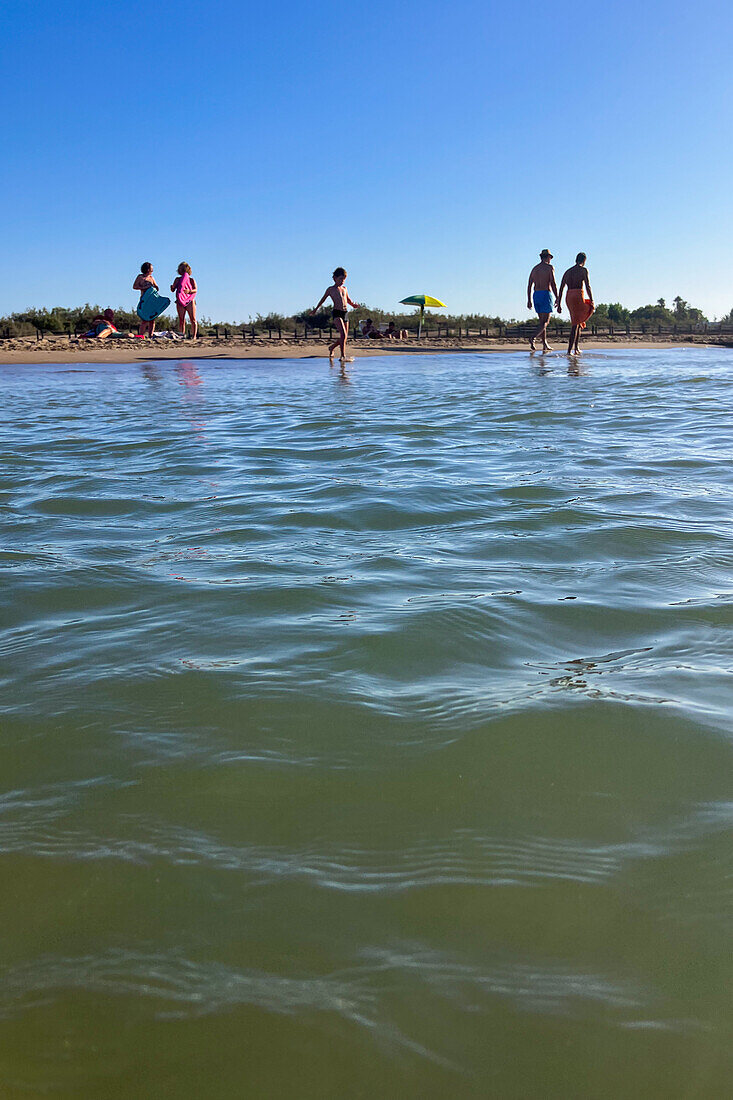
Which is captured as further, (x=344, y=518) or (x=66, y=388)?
(x=66, y=388)

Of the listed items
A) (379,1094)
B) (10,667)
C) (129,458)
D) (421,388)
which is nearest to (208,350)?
(421,388)

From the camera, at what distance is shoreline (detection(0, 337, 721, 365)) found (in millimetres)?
19016

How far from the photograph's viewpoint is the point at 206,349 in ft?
72.7

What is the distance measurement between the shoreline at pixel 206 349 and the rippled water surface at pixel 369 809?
16.8 meters

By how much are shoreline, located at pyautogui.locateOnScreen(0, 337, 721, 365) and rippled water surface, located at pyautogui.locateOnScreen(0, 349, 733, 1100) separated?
55.2ft

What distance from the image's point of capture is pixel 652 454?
18.1 ft

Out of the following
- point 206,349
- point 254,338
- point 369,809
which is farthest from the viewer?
point 254,338

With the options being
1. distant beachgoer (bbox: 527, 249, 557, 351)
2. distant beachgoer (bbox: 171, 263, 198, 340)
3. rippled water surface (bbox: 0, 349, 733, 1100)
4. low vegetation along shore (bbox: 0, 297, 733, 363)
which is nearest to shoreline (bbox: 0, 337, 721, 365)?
low vegetation along shore (bbox: 0, 297, 733, 363)

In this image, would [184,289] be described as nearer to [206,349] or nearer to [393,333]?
[206,349]

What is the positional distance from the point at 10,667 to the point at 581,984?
1593mm

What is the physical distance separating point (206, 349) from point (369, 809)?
72.0 feet

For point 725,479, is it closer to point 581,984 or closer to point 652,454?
point 652,454

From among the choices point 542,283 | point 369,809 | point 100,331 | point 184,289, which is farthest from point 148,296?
point 369,809

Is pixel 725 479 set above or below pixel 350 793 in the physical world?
above
